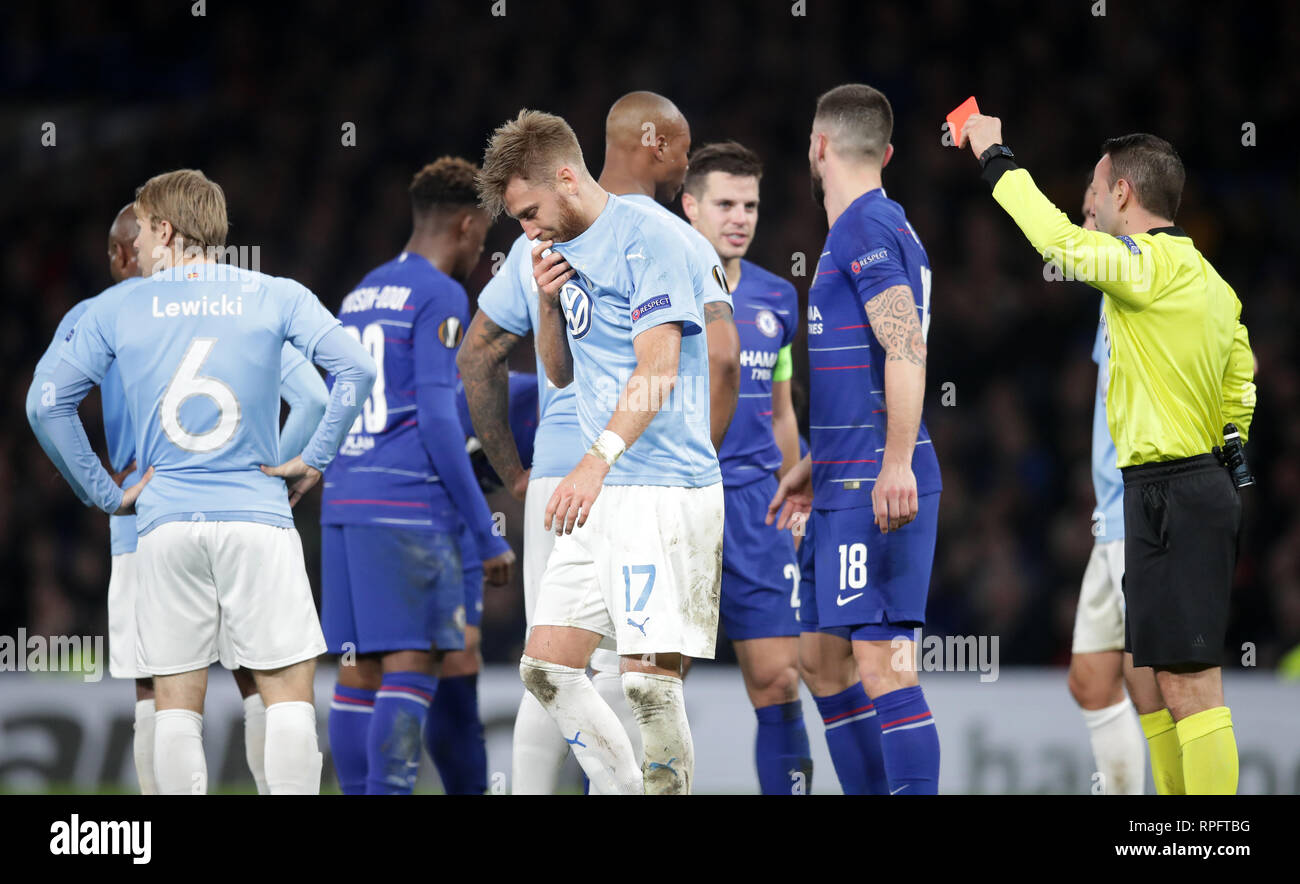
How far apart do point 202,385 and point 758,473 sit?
7.25 ft

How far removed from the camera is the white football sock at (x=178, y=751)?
464 centimetres

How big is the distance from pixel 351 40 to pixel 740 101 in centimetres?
412

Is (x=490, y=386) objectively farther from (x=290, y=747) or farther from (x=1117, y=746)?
(x=1117, y=746)

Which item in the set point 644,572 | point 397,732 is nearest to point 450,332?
point 397,732

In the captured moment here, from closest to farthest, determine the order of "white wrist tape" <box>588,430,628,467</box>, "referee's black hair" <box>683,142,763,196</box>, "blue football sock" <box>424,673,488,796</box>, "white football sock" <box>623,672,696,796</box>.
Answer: "white wrist tape" <box>588,430,628,467</box>, "white football sock" <box>623,672,696,796</box>, "referee's black hair" <box>683,142,763,196</box>, "blue football sock" <box>424,673,488,796</box>

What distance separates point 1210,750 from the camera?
14.4ft

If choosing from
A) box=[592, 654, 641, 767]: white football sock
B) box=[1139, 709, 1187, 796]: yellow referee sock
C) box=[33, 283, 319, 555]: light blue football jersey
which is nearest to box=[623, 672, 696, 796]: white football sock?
box=[592, 654, 641, 767]: white football sock

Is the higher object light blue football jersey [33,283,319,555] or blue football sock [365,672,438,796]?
light blue football jersey [33,283,319,555]

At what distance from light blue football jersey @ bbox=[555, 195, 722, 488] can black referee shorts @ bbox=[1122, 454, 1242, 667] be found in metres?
1.40

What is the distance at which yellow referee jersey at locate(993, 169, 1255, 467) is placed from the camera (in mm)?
4414

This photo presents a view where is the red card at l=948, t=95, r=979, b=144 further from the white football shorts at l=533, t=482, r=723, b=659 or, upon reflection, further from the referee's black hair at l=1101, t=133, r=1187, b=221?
the white football shorts at l=533, t=482, r=723, b=659

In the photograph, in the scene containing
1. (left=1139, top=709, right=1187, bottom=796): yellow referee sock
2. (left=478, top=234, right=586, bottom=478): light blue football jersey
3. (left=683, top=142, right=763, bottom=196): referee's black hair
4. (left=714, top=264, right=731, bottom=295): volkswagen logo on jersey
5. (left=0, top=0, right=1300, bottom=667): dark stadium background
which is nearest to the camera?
(left=714, top=264, right=731, bottom=295): volkswagen logo on jersey
